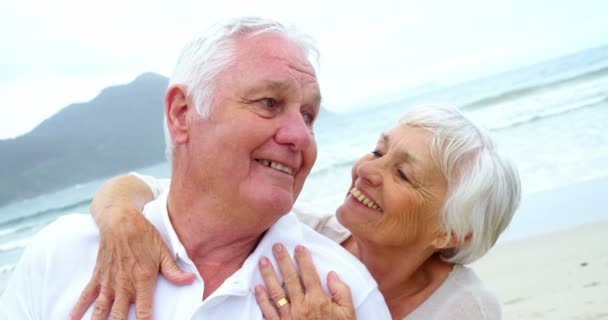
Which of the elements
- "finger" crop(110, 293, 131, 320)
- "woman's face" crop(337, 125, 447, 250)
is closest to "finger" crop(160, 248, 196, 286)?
"finger" crop(110, 293, 131, 320)

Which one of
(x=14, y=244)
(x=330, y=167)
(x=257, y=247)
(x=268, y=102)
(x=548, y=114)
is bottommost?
(x=14, y=244)

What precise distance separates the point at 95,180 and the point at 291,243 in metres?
31.6

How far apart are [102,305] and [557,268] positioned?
5145 millimetres

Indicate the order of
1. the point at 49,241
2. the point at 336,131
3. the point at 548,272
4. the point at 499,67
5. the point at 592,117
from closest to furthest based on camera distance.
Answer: the point at 49,241, the point at 548,272, the point at 592,117, the point at 336,131, the point at 499,67

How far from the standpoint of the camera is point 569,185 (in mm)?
8227

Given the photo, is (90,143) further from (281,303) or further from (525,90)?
(281,303)

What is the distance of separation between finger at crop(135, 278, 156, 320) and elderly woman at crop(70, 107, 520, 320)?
60 cm

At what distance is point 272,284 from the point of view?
210 centimetres

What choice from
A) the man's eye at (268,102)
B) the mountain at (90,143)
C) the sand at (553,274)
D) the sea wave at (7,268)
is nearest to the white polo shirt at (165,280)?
the man's eye at (268,102)

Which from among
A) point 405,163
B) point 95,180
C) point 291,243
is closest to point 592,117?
point 405,163

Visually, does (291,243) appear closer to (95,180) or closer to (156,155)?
(95,180)

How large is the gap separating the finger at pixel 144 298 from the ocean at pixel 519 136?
1723mm

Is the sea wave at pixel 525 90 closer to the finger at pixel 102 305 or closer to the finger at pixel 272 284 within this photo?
the finger at pixel 272 284

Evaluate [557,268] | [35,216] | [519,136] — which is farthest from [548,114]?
[35,216]
